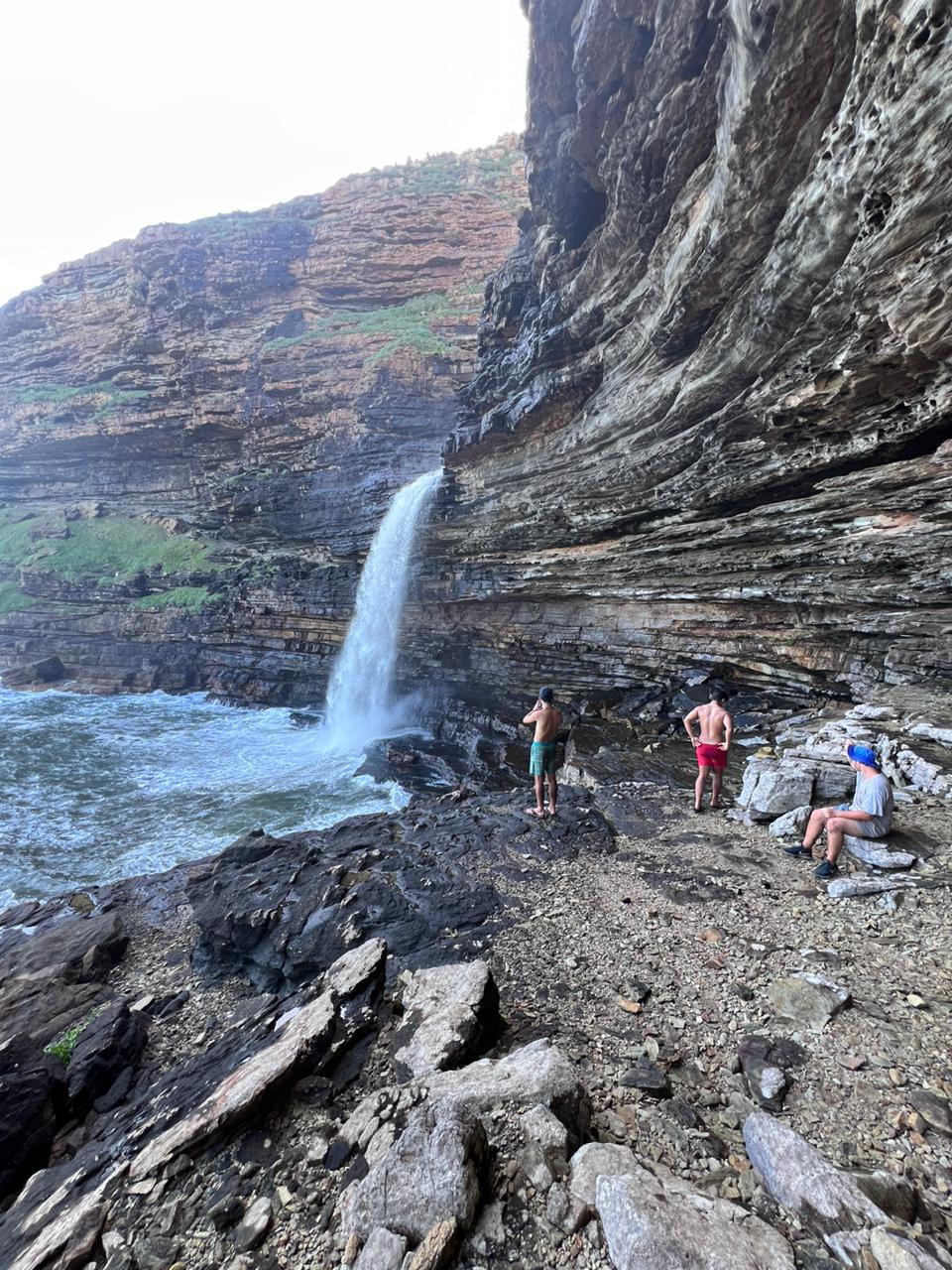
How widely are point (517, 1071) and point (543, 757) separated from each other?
15.1 ft

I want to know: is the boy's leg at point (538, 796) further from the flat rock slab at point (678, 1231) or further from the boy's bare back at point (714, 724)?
the flat rock slab at point (678, 1231)

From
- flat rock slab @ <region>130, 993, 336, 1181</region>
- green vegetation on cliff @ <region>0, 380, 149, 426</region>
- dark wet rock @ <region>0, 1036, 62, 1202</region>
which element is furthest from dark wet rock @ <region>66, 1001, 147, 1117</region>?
green vegetation on cliff @ <region>0, 380, 149, 426</region>

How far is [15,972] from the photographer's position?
6.05m

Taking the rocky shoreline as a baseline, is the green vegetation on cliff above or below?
above

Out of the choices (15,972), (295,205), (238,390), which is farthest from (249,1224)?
(295,205)

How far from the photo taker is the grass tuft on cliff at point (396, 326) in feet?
101

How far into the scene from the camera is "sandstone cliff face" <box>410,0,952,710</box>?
6.43 meters

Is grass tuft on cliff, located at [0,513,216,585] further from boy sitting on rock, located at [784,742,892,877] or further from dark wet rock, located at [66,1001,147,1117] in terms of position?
boy sitting on rock, located at [784,742,892,877]

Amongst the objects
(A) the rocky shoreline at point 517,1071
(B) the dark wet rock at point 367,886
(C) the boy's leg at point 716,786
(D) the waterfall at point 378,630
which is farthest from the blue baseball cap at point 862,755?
(D) the waterfall at point 378,630

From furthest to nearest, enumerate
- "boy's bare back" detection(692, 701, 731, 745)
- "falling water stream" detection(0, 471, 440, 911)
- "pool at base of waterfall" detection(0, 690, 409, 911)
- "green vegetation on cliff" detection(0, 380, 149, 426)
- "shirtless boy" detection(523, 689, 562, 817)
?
"green vegetation on cliff" detection(0, 380, 149, 426), "falling water stream" detection(0, 471, 440, 911), "pool at base of waterfall" detection(0, 690, 409, 911), "shirtless boy" detection(523, 689, 562, 817), "boy's bare back" detection(692, 701, 731, 745)

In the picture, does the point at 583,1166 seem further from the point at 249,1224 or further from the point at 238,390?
the point at 238,390

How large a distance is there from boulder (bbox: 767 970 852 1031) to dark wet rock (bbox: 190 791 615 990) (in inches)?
93.1

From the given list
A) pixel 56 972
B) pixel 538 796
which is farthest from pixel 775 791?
pixel 56 972

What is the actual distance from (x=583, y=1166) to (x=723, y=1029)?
4.61 ft
